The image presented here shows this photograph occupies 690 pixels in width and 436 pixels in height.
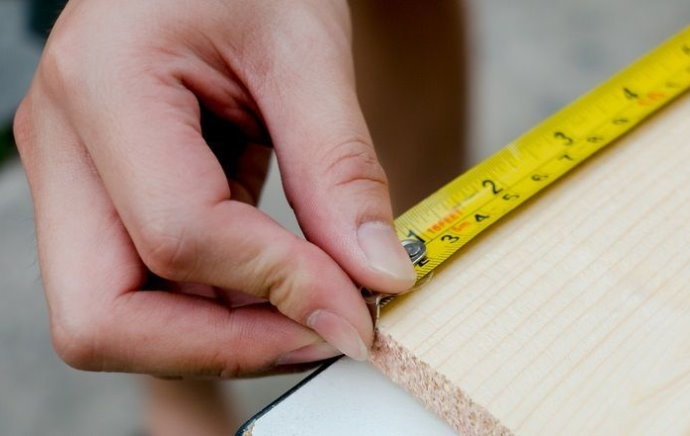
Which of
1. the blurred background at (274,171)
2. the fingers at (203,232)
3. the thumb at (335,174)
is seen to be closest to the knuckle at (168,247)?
the fingers at (203,232)

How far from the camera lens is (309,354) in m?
0.67

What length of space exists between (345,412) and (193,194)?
0.75 ft

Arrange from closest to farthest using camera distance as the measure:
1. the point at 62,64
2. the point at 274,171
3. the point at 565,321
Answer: the point at 565,321
the point at 62,64
the point at 274,171

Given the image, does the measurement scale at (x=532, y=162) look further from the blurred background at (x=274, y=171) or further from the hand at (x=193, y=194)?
the blurred background at (x=274, y=171)

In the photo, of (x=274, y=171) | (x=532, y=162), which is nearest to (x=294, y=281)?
(x=532, y=162)

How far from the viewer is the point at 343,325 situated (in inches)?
23.2

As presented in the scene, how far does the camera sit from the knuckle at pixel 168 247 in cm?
60

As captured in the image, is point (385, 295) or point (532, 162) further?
point (532, 162)

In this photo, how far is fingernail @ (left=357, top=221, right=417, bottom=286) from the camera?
0.60 meters

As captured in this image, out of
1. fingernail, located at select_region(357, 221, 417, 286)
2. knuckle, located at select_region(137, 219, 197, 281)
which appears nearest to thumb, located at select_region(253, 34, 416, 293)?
fingernail, located at select_region(357, 221, 417, 286)

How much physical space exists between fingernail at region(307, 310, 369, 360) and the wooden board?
2 cm

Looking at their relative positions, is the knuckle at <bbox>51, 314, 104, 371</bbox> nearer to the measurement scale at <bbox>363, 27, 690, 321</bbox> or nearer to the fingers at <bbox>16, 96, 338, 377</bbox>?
the fingers at <bbox>16, 96, 338, 377</bbox>

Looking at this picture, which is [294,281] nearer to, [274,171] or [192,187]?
[192,187]

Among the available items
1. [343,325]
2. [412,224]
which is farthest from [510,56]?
[343,325]
